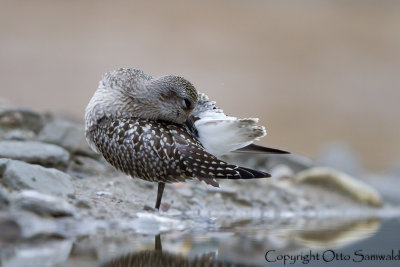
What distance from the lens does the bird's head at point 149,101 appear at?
5.54 metres

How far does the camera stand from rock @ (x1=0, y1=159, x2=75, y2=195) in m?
4.63

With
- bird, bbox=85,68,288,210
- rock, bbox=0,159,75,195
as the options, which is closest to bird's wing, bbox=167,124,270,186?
bird, bbox=85,68,288,210

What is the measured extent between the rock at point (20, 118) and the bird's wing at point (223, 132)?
2815mm

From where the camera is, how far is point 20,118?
7.69 m

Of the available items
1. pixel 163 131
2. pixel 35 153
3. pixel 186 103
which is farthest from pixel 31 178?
pixel 186 103

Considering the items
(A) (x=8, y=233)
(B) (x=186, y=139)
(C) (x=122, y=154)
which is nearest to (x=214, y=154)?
(B) (x=186, y=139)

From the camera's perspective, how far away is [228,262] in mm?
3609

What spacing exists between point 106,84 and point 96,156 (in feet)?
4.21

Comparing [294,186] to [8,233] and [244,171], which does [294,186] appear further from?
[8,233]

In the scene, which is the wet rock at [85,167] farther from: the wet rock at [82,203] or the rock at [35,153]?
the wet rock at [82,203]

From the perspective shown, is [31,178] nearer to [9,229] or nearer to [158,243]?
[9,229]

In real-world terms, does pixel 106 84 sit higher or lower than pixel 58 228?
higher

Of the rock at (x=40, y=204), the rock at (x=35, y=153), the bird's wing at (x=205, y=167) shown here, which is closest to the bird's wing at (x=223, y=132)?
the bird's wing at (x=205, y=167)

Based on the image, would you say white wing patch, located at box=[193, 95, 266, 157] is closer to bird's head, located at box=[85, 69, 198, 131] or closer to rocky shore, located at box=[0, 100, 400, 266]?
bird's head, located at box=[85, 69, 198, 131]
